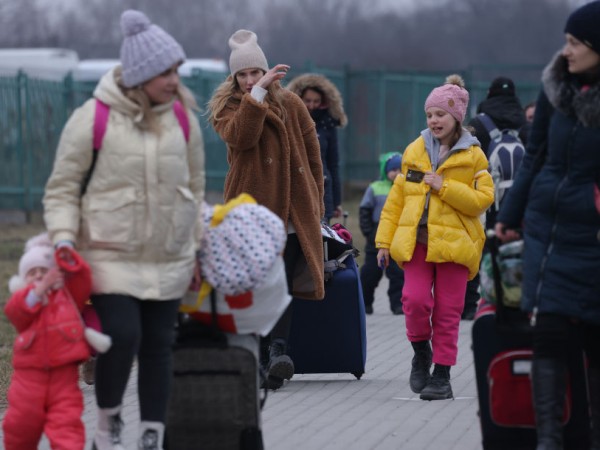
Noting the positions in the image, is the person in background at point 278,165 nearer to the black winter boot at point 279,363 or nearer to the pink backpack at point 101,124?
the black winter boot at point 279,363

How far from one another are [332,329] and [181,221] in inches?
114

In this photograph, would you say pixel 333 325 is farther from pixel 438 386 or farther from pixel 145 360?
pixel 145 360

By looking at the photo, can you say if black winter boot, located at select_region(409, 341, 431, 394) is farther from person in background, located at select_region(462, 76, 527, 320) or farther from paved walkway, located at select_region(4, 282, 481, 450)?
person in background, located at select_region(462, 76, 527, 320)

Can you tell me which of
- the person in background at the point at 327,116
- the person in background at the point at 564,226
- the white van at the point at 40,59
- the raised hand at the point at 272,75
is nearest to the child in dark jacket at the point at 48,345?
the person in background at the point at 564,226

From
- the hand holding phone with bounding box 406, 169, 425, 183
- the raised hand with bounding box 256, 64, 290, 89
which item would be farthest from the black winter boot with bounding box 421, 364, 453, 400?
the raised hand with bounding box 256, 64, 290, 89

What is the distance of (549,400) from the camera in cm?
542

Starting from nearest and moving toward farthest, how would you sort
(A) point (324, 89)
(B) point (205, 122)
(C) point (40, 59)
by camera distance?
(A) point (324, 89)
(B) point (205, 122)
(C) point (40, 59)

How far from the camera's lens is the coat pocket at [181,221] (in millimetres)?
5348

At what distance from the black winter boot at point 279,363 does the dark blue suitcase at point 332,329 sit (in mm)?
379

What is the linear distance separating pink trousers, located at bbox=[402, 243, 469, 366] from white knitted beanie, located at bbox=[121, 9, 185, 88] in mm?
2481

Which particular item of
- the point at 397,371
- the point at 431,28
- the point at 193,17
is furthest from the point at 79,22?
the point at 397,371

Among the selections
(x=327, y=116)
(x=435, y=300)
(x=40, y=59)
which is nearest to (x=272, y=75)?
(x=435, y=300)

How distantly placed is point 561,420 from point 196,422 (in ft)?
4.37

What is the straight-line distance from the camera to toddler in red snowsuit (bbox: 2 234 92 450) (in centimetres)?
523
